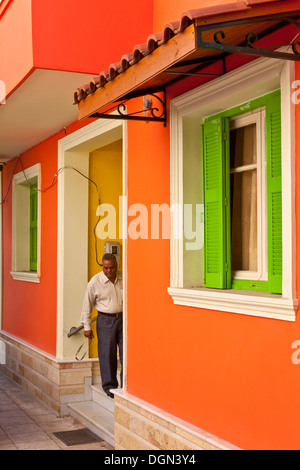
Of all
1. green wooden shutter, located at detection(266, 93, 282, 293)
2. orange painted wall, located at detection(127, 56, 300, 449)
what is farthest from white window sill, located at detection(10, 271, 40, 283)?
green wooden shutter, located at detection(266, 93, 282, 293)

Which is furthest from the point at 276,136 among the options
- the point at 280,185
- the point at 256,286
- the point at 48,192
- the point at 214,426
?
the point at 48,192

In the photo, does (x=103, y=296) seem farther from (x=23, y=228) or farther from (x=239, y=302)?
(x=23, y=228)

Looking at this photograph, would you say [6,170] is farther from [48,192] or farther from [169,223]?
[169,223]

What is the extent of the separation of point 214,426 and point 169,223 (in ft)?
5.84

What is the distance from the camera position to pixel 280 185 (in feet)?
14.5

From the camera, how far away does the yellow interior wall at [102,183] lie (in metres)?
9.09

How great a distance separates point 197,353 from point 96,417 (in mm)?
3201

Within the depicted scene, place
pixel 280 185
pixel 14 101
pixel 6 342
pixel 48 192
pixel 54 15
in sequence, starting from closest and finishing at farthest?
1. pixel 280 185
2. pixel 54 15
3. pixel 14 101
4. pixel 48 192
5. pixel 6 342

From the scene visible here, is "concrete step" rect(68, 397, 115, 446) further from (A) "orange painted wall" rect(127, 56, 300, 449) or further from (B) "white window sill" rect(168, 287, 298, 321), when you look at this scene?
(B) "white window sill" rect(168, 287, 298, 321)

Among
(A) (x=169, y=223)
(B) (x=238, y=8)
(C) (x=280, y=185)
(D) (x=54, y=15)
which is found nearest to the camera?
(B) (x=238, y=8)

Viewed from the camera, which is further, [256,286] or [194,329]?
[194,329]

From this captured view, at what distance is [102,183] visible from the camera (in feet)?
29.9

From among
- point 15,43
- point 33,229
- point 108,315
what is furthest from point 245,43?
point 33,229

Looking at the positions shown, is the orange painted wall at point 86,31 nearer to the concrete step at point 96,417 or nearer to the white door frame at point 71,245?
the white door frame at point 71,245
